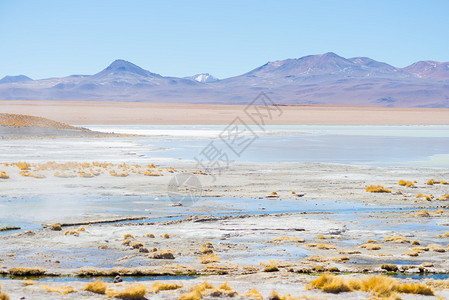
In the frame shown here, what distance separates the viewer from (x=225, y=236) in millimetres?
13453

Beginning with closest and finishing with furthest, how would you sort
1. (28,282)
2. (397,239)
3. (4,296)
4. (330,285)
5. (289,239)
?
1. (4,296)
2. (330,285)
3. (28,282)
4. (397,239)
5. (289,239)

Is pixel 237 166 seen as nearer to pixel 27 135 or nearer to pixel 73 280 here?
pixel 73 280

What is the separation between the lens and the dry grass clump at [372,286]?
914cm

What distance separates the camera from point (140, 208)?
56.6 feet

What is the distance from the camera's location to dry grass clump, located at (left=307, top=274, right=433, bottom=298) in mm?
9141

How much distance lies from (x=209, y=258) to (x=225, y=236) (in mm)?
2132

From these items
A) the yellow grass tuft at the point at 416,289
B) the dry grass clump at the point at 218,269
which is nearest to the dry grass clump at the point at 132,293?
the dry grass clump at the point at 218,269

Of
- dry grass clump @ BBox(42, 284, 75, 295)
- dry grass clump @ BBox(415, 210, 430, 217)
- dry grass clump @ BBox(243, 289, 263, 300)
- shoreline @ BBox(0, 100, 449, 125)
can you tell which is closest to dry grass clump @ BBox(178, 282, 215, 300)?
dry grass clump @ BBox(243, 289, 263, 300)

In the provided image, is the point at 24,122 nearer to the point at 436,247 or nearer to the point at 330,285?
the point at 436,247

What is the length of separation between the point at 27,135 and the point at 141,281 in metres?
45.1

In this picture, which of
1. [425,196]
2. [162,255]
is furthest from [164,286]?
[425,196]

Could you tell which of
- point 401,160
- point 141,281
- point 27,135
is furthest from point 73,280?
point 27,135

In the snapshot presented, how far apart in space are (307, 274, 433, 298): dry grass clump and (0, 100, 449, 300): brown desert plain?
0.06 ft

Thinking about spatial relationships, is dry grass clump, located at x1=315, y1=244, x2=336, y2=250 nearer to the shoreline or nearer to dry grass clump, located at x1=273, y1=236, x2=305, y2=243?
dry grass clump, located at x1=273, y1=236, x2=305, y2=243
